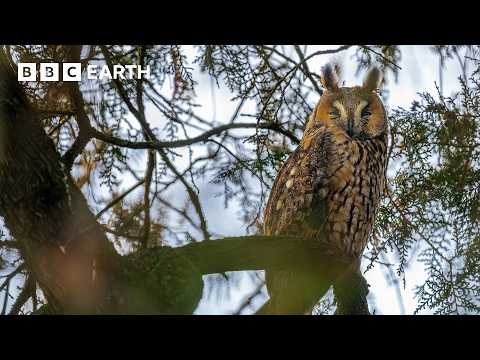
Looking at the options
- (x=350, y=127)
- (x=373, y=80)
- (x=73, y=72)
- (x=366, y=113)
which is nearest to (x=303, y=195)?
(x=350, y=127)

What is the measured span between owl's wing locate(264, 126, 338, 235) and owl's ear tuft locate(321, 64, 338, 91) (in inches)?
14.6

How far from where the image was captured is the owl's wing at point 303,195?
2596 mm

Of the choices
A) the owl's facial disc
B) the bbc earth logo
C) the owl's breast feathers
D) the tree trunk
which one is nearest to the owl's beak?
the owl's facial disc

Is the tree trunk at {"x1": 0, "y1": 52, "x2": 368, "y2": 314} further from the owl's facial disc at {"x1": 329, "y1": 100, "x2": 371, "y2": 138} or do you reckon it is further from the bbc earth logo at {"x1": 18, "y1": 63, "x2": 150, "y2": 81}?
the owl's facial disc at {"x1": 329, "y1": 100, "x2": 371, "y2": 138}

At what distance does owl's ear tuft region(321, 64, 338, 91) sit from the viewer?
287 centimetres

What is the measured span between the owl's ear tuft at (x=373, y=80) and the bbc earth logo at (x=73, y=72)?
3.10 feet

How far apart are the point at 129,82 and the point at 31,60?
37 cm

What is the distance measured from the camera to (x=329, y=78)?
288cm
